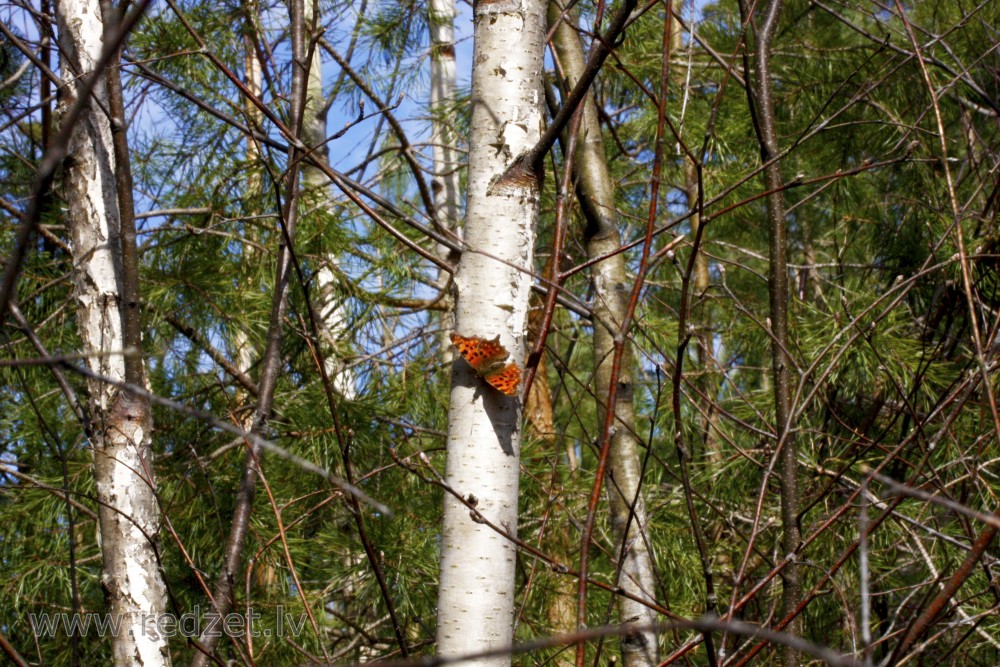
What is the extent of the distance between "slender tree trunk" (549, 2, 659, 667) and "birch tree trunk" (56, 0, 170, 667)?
0.75 m

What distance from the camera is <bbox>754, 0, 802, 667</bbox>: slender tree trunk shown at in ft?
3.65

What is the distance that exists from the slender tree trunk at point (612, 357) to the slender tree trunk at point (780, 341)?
316mm

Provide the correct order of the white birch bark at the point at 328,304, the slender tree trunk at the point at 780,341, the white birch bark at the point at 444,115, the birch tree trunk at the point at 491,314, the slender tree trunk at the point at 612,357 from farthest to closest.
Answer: the white birch bark at the point at 444,115
the white birch bark at the point at 328,304
the slender tree trunk at the point at 612,357
the slender tree trunk at the point at 780,341
the birch tree trunk at the point at 491,314

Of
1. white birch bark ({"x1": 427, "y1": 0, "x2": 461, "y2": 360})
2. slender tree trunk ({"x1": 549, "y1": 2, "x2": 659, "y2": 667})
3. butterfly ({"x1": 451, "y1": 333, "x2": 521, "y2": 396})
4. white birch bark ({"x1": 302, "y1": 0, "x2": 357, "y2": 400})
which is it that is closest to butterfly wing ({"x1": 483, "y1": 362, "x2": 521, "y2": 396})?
butterfly ({"x1": 451, "y1": 333, "x2": 521, "y2": 396})

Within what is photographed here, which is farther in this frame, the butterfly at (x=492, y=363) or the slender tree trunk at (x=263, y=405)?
the slender tree trunk at (x=263, y=405)

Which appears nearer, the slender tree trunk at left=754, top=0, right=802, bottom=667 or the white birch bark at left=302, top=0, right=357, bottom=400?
the slender tree trunk at left=754, top=0, right=802, bottom=667

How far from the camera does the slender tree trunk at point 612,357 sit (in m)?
1.52

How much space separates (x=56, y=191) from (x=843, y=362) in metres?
2.09

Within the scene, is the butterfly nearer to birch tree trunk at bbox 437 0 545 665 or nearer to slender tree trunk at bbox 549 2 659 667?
birch tree trunk at bbox 437 0 545 665

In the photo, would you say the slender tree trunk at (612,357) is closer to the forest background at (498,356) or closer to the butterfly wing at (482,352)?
the forest background at (498,356)

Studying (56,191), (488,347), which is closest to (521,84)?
(488,347)

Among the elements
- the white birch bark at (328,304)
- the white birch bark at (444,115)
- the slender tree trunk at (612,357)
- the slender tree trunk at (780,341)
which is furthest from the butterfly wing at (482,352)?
the white birch bark at (444,115)

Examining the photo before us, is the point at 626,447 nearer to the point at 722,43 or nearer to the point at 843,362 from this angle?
the point at 843,362

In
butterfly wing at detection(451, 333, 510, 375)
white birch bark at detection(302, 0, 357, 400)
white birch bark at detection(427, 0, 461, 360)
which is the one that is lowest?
butterfly wing at detection(451, 333, 510, 375)
